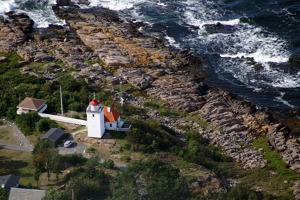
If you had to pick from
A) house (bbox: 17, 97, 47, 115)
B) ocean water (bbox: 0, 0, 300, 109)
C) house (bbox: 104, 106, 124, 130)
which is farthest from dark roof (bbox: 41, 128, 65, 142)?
ocean water (bbox: 0, 0, 300, 109)

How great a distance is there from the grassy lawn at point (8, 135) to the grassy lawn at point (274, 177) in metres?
30.0

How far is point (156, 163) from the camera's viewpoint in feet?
249

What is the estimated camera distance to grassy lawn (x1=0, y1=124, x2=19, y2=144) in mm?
85000

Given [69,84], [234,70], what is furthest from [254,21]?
[69,84]

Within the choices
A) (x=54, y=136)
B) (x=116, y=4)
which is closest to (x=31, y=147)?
(x=54, y=136)

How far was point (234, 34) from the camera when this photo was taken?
390 feet

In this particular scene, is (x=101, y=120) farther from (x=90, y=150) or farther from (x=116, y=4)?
(x=116, y=4)

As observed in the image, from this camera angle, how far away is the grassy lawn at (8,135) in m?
85.0

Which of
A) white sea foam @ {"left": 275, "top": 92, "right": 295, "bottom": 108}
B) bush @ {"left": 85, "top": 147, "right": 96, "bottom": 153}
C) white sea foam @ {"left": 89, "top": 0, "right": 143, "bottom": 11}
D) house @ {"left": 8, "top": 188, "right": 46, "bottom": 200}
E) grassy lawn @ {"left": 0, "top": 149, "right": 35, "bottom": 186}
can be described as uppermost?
white sea foam @ {"left": 89, "top": 0, "right": 143, "bottom": 11}

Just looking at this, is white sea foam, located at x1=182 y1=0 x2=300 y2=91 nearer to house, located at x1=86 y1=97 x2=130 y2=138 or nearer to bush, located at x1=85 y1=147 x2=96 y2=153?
house, located at x1=86 y1=97 x2=130 y2=138

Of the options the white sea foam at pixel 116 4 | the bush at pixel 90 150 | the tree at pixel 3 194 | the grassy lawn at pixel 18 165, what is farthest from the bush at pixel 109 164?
the white sea foam at pixel 116 4

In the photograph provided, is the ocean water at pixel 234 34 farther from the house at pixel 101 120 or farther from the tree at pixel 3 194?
the tree at pixel 3 194

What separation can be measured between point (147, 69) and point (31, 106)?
2360 cm

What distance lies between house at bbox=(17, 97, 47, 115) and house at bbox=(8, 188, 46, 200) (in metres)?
21.4
